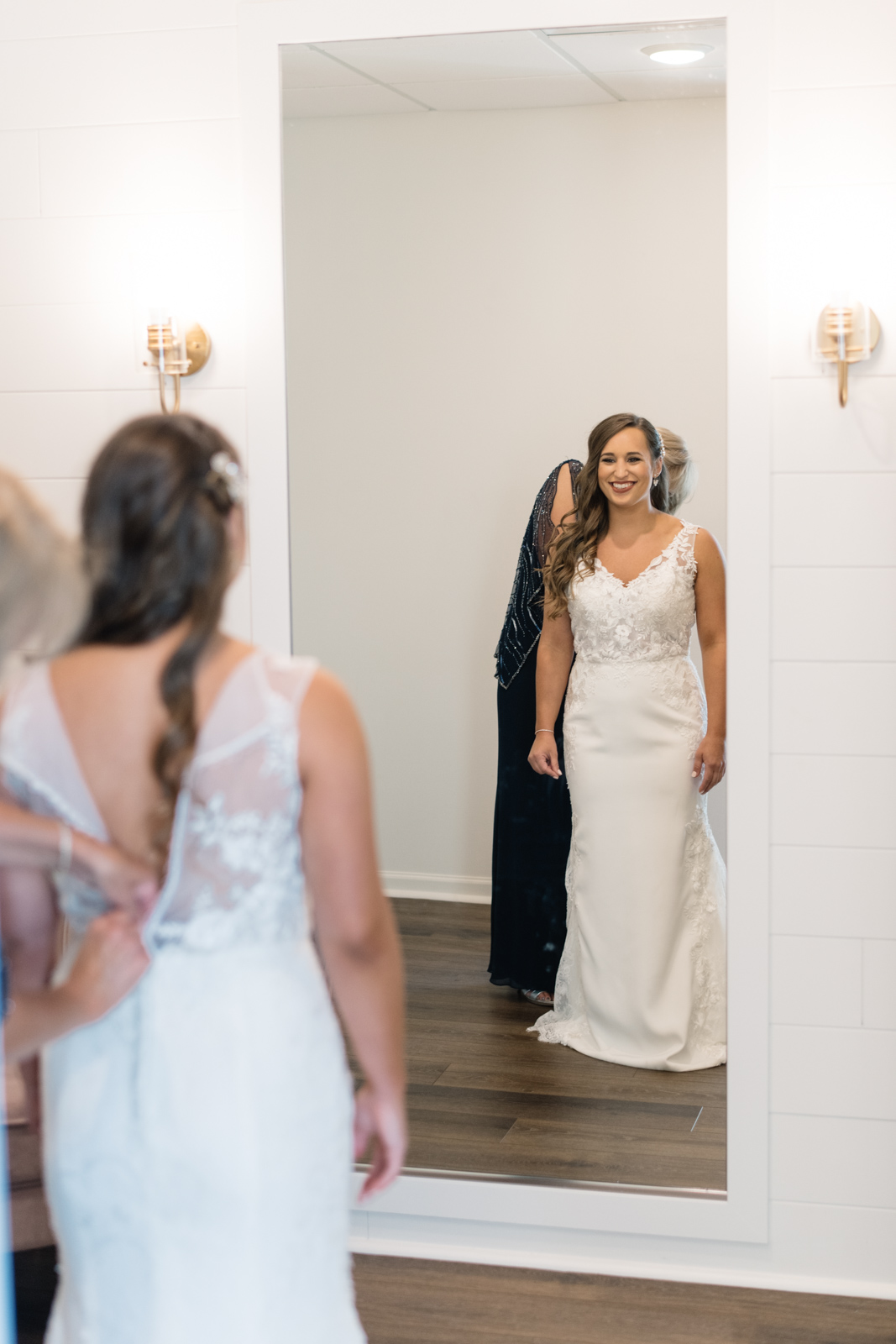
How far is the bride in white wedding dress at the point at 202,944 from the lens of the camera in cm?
136

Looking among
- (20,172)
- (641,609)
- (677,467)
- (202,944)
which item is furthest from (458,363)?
(202,944)

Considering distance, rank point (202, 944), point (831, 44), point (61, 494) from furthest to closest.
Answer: point (61, 494)
point (831, 44)
point (202, 944)

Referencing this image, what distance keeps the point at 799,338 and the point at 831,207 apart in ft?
0.71

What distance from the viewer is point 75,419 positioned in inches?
103

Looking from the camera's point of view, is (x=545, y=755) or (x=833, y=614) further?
(x=545, y=755)

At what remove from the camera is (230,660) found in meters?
1.40

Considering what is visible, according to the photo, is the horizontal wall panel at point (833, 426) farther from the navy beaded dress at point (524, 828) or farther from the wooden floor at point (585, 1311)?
the wooden floor at point (585, 1311)

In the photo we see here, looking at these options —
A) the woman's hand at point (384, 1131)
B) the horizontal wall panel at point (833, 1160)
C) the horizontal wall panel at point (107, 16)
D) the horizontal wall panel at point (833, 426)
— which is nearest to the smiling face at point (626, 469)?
the horizontal wall panel at point (833, 426)

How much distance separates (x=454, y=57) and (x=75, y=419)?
93 cm

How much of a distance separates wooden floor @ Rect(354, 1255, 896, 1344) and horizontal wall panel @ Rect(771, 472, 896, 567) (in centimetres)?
118

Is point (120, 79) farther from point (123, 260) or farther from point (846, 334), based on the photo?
point (846, 334)

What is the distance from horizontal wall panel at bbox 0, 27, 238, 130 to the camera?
2.51m

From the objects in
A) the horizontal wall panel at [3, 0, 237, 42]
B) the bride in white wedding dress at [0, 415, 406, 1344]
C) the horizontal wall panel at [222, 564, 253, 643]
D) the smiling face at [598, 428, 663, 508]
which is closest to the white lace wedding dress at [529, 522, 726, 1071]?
the smiling face at [598, 428, 663, 508]

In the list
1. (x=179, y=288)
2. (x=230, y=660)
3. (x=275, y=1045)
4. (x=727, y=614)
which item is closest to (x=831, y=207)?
(x=727, y=614)
